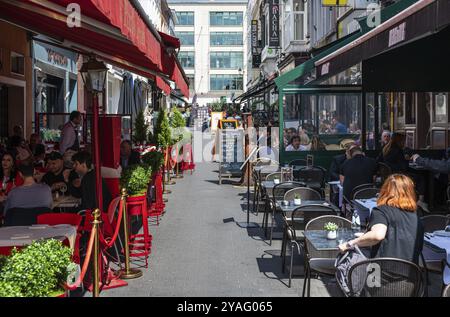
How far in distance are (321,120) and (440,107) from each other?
11.2ft

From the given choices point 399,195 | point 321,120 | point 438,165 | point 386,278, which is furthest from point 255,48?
point 386,278

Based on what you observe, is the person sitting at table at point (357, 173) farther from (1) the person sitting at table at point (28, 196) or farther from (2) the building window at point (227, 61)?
(2) the building window at point (227, 61)

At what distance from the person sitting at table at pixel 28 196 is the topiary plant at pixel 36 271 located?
2.72m

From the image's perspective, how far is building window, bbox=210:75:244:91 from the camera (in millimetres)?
103562

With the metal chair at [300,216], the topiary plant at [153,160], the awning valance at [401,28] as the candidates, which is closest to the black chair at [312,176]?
the awning valance at [401,28]

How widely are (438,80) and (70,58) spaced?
12.3 metres

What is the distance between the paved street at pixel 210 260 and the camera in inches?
282

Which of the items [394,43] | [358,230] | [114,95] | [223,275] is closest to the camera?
[358,230]

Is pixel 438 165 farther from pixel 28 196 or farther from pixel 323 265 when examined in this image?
pixel 28 196

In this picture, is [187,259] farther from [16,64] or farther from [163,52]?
[16,64]

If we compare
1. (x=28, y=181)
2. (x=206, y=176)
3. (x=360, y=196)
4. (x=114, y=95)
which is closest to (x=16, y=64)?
(x=206, y=176)

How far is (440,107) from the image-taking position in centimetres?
1625

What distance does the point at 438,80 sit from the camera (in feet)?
45.3

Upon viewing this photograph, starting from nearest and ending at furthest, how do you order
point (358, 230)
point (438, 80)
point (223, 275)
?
point (358, 230)
point (223, 275)
point (438, 80)
